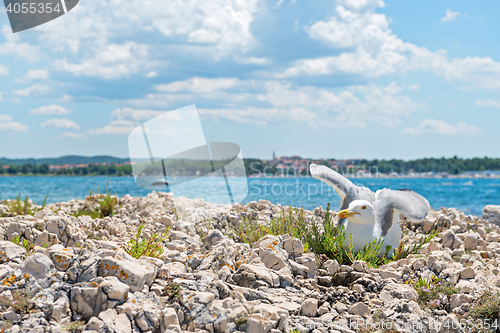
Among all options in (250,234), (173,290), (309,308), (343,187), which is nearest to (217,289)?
(173,290)

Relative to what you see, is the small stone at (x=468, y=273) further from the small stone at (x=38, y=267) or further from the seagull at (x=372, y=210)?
the small stone at (x=38, y=267)

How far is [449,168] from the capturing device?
47656 millimetres

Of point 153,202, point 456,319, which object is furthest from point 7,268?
point 153,202

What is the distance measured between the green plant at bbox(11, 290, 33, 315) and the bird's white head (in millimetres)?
3640

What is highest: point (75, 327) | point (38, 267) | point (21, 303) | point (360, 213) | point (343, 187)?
point (343, 187)

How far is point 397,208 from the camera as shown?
217 inches

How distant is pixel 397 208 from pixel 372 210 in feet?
1.98

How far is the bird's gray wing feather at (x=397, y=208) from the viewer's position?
5457mm

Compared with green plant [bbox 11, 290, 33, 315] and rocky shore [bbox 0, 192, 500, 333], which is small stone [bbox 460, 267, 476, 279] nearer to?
rocky shore [bbox 0, 192, 500, 333]

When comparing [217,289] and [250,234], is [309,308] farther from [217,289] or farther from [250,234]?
[250,234]

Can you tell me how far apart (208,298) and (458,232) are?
6.17 meters

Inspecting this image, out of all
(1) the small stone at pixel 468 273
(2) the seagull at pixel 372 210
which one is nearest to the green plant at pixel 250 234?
(2) the seagull at pixel 372 210

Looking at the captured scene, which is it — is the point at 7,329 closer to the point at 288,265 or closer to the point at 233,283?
the point at 233,283

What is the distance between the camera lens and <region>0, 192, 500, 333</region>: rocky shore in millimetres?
3199
